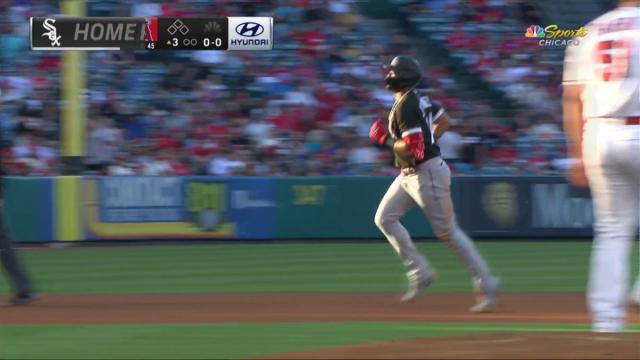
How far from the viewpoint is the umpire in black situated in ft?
28.6

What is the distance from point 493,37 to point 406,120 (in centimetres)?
1124

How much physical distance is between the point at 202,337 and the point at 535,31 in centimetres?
1368

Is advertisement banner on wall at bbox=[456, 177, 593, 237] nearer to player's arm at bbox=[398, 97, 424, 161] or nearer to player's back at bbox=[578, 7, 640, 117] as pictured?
player's arm at bbox=[398, 97, 424, 161]

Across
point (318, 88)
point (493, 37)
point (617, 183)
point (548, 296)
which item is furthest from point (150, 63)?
point (617, 183)

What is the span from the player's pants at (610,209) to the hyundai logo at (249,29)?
41.2 feet

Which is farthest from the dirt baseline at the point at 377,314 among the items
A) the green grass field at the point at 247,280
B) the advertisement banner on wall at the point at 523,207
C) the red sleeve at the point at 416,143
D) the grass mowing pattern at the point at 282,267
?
the advertisement banner on wall at the point at 523,207

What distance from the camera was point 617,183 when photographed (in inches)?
245

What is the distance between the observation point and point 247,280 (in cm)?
1121

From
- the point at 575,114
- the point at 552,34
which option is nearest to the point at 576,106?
the point at 575,114

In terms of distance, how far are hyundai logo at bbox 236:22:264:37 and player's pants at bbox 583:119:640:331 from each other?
494 inches

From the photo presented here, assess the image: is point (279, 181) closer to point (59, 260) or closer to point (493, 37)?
point (59, 260)

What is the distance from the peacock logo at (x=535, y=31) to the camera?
19453 millimetres

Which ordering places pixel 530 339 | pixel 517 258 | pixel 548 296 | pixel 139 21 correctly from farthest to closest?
pixel 139 21 → pixel 517 258 → pixel 548 296 → pixel 530 339

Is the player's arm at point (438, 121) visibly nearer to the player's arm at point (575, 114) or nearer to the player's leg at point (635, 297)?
the player's leg at point (635, 297)
